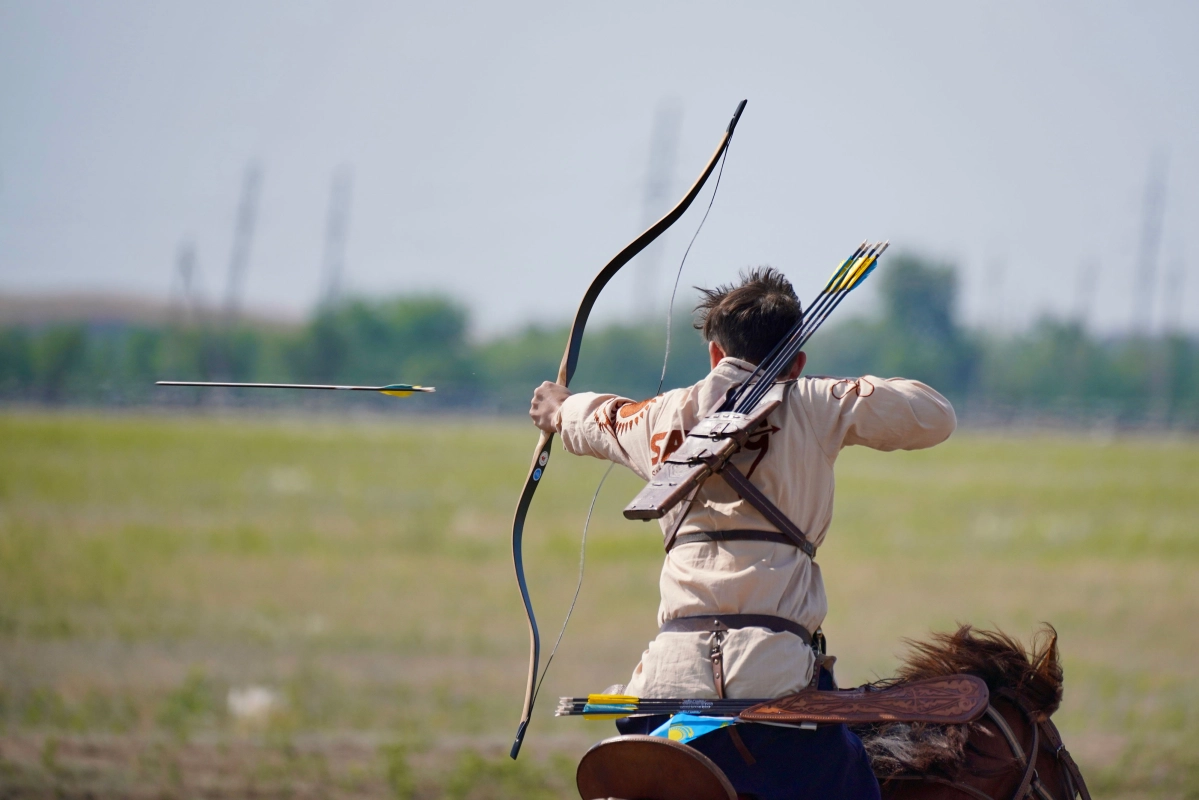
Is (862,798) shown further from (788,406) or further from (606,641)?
(606,641)

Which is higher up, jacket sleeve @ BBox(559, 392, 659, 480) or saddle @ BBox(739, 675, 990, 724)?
jacket sleeve @ BBox(559, 392, 659, 480)

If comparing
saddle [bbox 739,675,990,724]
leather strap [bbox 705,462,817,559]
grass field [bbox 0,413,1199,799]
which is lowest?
grass field [bbox 0,413,1199,799]

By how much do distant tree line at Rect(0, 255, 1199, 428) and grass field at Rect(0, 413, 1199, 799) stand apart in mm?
3904

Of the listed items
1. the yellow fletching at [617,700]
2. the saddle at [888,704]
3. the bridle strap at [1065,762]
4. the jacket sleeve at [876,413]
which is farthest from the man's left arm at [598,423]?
the bridle strap at [1065,762]

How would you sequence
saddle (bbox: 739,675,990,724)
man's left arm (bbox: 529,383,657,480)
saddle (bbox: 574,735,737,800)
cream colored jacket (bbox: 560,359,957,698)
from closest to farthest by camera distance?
saddle (bbox: 574,735,737,800), saddle (bbox: 739,675,990,724), cream colored jacket (bbox: 560,359,957,698), man's left arm (bbox: 529,383,657,480)

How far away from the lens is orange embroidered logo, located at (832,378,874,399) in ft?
11.7

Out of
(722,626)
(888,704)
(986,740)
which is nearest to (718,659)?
(722,626)

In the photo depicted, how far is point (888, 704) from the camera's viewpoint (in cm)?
359

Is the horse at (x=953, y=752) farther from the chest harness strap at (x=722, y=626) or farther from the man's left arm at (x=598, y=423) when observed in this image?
the man's left arm at (x=598, y=423)

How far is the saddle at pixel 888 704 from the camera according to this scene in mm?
3379

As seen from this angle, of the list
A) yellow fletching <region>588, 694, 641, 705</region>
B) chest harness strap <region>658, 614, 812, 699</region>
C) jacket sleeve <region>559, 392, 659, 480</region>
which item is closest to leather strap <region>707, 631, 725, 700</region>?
chest harness strap <region>658, 614, 812, 699</region>

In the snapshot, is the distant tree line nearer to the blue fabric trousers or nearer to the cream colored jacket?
the cream colored jacket

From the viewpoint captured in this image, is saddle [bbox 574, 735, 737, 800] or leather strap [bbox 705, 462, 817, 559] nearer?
saddle [bbox 574, 735, 737, 800]

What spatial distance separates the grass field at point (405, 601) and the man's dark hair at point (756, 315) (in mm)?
5076
